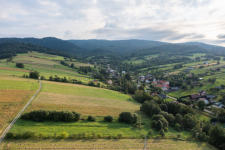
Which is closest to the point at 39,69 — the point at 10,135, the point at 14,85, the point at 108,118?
the point at 14,85

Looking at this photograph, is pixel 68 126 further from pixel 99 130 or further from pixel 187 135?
pixel 187 135

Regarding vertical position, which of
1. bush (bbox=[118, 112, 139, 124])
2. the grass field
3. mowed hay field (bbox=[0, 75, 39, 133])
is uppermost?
the grass field

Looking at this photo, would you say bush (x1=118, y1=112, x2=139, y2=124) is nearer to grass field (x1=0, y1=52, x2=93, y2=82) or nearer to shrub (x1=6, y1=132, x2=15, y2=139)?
shrub (x1=6, y1=132, x2=15, y2=139)

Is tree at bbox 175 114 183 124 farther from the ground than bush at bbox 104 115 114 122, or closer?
closer

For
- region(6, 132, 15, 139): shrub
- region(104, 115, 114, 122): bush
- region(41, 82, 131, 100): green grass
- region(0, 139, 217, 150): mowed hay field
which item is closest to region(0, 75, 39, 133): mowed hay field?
region(6, 132, 15, 139): shrub

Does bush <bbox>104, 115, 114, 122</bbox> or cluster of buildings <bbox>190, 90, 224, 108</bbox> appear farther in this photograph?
cluster of buildings <bbox>190, 90, 224, 108</bbox>

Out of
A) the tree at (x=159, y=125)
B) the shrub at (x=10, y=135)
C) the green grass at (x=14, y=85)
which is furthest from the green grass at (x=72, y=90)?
the shrub at (x=10, y=135)

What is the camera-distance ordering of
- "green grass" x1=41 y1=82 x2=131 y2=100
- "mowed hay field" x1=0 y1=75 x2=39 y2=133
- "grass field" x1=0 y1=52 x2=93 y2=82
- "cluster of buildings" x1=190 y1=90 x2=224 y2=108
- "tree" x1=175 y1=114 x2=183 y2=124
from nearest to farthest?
Result: "mowed hay field" x1=0 y1=75 x2=39 y2=133 < "tree" x1=175 y1=114 x2=183 y2=124 < "green grass" x1=41 y1=82 x2=131 y2=100 < "cluster of buildings" x1=190 y1=90 x2=224 y2=108 < "grass field" x1=0 y1=52 x2=93 y2=82
